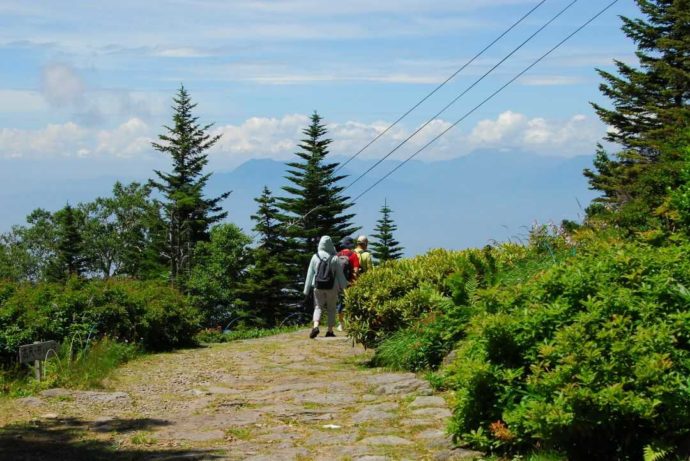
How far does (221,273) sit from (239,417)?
3790 cm

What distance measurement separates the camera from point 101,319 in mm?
11852

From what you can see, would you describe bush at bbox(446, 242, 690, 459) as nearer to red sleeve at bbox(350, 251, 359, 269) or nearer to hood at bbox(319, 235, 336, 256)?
hood at bbox(319, 235, 336, 256)

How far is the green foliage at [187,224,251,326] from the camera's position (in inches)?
1681

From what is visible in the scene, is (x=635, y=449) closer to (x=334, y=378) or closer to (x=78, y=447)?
(x=78, y=447)

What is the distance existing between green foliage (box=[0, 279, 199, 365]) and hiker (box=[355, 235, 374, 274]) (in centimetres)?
317

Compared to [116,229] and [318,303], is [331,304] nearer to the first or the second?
[318,303]

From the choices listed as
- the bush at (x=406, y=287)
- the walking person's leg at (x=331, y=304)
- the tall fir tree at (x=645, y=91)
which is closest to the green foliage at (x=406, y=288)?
the bush at (x=406, y=287)

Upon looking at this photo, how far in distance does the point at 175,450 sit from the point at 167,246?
185ft

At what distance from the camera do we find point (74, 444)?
6.35 meters

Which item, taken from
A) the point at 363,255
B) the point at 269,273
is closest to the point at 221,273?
the point at 269,273

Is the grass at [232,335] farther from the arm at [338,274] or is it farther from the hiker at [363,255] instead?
the hiker at [363,255]

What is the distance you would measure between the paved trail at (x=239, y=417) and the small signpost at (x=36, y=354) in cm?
79

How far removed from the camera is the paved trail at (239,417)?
602 centimetres

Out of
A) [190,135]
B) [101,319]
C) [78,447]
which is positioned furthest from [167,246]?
[78,447]
